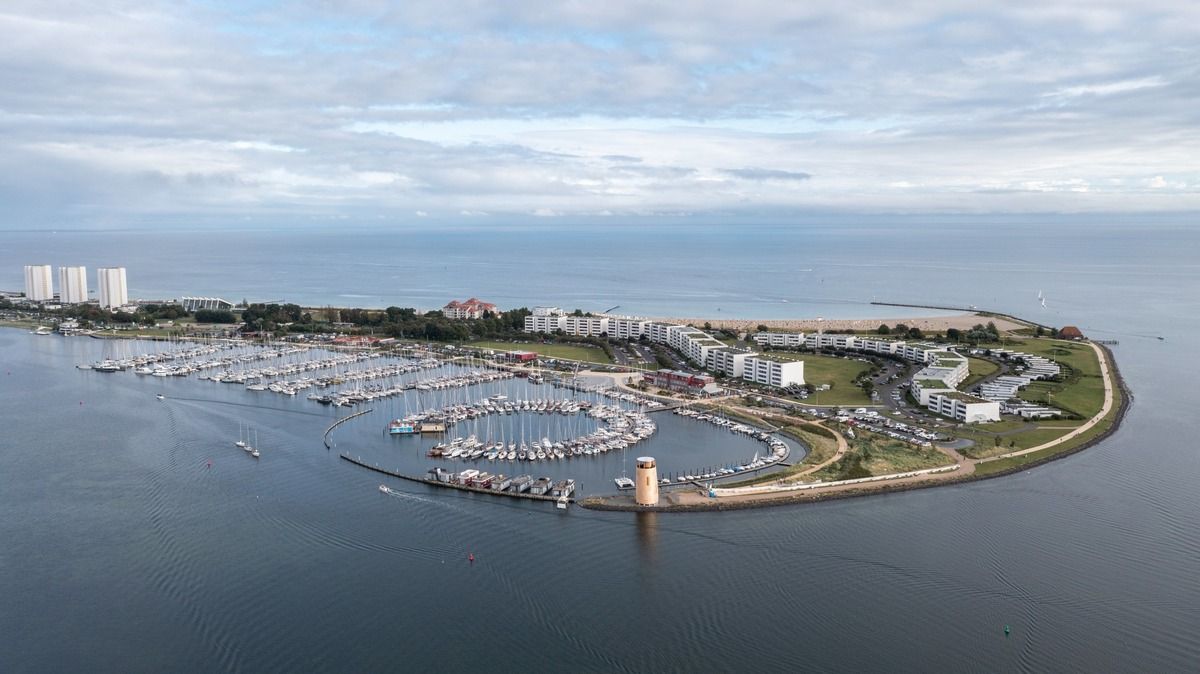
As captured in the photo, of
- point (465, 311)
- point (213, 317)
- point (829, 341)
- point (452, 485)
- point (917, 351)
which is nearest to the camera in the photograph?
point (452, 485)

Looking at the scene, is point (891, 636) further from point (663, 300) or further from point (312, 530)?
point (663, 300)

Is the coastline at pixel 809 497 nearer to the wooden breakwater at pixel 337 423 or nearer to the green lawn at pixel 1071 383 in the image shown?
the green lawn at pixel 1071 383

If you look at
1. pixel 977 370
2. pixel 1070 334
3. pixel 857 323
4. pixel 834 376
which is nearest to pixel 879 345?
pixel 977 370

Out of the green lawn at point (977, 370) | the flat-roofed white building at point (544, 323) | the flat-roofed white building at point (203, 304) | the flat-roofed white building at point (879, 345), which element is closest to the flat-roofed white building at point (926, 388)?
the green lawn at point (977, 370)

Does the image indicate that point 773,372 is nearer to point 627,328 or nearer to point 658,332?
point 658,332

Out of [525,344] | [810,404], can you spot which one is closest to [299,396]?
[525,344]

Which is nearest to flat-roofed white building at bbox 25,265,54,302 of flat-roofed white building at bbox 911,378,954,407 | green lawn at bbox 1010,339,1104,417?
flat-roofed white building at bbox 911,378,954,407

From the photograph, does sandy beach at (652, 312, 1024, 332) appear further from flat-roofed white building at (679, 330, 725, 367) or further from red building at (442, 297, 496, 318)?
red building at (442, 297, 496, 318)
